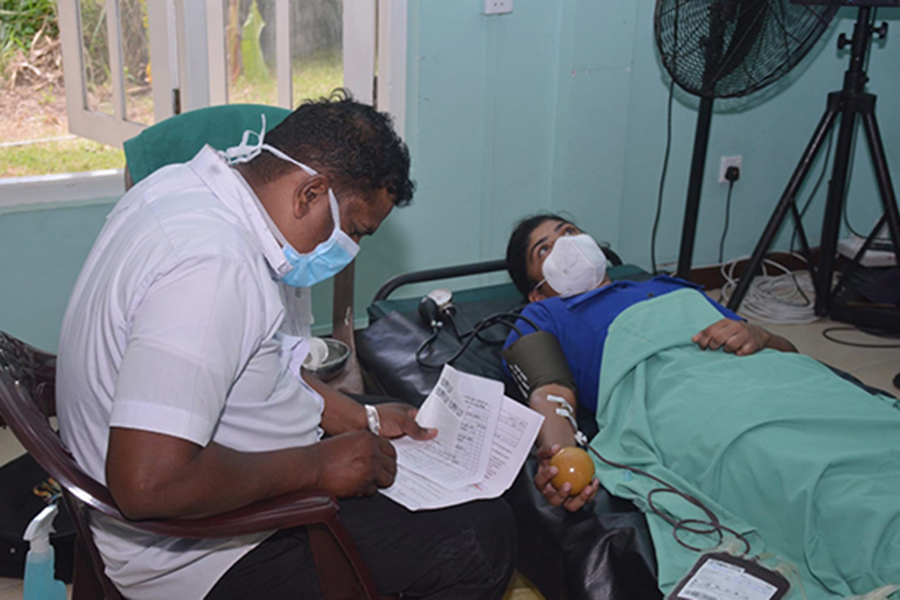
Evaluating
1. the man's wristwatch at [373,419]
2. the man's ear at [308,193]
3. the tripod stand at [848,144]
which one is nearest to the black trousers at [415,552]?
the man's wristwatch at [373,419]

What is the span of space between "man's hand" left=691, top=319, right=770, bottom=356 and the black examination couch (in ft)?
1.03

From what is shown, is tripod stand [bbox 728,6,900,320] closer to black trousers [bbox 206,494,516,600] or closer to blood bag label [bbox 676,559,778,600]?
blood bag label [bbox 676,559,778,600]

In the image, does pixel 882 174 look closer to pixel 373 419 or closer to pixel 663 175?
pixel 663 175

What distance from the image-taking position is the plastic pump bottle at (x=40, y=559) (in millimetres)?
1241

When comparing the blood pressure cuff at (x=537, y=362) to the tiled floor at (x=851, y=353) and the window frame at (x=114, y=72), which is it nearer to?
the window frame at (x=114, y=72)

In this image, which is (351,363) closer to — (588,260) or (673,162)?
(588,260)

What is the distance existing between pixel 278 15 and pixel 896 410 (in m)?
1.96

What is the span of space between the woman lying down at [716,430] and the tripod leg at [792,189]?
984 millimetres

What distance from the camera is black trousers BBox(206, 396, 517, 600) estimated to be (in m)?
1.27

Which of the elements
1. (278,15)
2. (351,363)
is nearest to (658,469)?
(351,363)

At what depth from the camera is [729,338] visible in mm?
1861

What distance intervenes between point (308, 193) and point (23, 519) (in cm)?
109

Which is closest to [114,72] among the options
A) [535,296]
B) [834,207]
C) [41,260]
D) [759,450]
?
[41,260]

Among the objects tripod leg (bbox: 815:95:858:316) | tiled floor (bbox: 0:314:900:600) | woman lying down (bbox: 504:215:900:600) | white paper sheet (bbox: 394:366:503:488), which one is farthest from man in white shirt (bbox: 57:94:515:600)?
tripod leg (bbox: 815:95:858:316)
